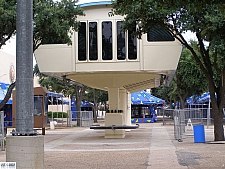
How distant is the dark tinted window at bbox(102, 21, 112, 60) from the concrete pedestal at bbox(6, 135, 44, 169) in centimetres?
1645

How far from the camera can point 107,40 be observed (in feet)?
78.4

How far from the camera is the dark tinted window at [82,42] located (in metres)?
23.7

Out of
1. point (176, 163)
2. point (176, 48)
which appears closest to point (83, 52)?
point (176, 48)

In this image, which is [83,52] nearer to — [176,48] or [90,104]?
[176,48]

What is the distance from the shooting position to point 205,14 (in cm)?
1800

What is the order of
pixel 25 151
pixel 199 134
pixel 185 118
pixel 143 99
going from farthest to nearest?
1. pixel 143 99
2. pixel 185 118
3. pixel 199 134
4. pixel 25 151

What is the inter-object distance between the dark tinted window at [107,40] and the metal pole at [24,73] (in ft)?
53.0

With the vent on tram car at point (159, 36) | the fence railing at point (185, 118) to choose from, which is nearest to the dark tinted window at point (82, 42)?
the vent on tram car at point (159, 36)

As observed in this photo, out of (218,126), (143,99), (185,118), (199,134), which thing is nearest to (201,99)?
(143,99)

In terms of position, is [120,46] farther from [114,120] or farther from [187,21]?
[187,21]

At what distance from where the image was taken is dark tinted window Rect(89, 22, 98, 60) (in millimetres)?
23719

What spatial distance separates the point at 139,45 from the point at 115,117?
4.79 meters

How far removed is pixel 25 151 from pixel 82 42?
55.4 feet

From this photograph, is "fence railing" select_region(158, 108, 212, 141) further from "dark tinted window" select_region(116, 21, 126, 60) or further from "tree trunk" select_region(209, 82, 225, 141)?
"dark tinted window" select_region(116, 21, 126, 60)
